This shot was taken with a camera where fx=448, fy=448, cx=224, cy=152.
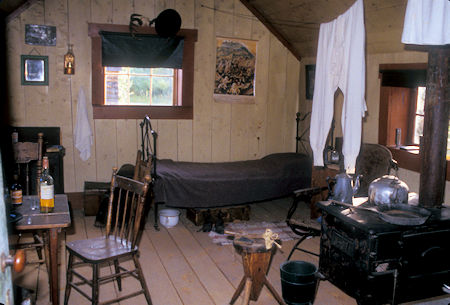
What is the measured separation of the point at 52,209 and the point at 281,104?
4065 mm

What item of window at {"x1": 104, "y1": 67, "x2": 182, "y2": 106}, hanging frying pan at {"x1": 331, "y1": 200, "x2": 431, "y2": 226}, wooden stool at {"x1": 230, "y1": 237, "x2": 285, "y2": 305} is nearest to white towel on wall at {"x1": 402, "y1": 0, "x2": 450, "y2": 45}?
hanging frying pan at {"x1": 331, "y1": 200, "x2": 431, "y2": 226}

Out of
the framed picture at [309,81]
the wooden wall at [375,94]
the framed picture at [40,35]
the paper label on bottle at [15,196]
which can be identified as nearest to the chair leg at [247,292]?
the paper label on bottle at [15,196]

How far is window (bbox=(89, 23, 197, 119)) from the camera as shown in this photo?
536cm

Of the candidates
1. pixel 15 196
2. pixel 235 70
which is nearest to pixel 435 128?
pixel 15 196

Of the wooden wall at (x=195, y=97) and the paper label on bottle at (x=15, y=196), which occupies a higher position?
the wooden wall at (x=195, y=97)

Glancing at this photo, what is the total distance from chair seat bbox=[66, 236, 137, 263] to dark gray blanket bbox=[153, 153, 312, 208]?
1617 mm

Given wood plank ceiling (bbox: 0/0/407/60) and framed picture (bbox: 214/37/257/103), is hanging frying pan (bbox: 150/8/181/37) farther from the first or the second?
wood plank ceiling (bbox: 0/0/407/60)

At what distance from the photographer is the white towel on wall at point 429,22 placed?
278 centimetres

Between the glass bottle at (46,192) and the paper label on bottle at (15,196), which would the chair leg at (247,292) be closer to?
the glass bottle at (46,192)

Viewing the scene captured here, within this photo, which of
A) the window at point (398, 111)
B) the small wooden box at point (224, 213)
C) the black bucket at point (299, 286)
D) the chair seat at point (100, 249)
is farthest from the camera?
the small wooden box at point (224, 213)

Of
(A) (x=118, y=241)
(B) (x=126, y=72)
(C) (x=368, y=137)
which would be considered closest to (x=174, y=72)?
(B) (x=126, y=72)

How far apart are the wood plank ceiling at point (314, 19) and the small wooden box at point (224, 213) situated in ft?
7.37

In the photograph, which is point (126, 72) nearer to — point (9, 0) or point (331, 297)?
point (9, 0)

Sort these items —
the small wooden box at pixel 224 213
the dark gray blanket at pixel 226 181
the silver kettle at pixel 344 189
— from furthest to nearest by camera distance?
1. the small wooden box at pixel 224 213
2. the dark gray blanket at pixel 226 181
3. the silver kettle at pixel 344 189
